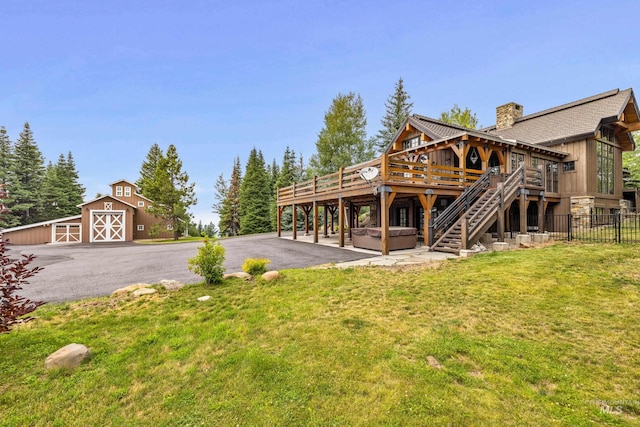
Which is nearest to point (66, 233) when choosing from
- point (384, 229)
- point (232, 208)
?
point (232, 208)

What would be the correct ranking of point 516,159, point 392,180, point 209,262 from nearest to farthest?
1. point 209,262
2. point 392,180
3. point 516,159

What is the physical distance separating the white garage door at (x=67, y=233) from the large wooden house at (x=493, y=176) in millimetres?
19216

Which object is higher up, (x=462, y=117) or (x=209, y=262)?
(x=462, y=117)

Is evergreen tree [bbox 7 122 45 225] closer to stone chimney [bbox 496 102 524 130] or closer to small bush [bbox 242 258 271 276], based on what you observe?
small bush [bbox 242 258 271 276]

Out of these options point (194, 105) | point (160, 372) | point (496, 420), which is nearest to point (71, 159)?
point (194, 105)

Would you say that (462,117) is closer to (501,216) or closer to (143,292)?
(501,216)

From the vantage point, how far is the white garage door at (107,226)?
23.3 m

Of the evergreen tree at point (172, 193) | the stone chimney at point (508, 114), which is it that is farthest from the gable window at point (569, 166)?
the evergreen tree at point (172, 193)

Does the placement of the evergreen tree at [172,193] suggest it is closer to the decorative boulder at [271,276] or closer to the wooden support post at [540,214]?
Answer: the decorative boulder at [271,276]

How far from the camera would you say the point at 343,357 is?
121 inches

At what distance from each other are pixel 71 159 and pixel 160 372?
44.3 meters

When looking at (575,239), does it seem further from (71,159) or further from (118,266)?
(71,159)

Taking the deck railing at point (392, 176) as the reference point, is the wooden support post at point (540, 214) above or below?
below

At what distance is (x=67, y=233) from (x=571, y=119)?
38625 mm
